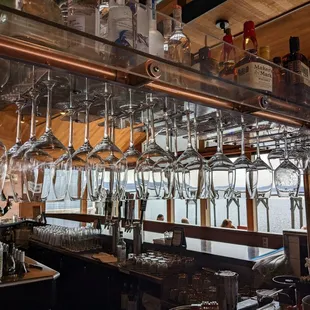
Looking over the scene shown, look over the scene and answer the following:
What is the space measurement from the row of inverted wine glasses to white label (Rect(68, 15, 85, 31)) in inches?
A: 7.6

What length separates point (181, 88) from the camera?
31.2 inches

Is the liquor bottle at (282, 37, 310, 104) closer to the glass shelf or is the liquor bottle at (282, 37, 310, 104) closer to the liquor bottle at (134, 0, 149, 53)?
the glass shelf

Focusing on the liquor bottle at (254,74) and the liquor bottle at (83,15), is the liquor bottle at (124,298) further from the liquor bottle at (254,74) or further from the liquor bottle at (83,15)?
the liquor bottle at (83,15)

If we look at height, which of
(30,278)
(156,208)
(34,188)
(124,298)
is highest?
(34,188)

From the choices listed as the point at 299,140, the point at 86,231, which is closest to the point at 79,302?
the point at 86,231

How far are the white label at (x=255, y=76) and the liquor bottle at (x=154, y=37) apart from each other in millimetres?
254

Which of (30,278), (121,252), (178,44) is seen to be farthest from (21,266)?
(178,44)

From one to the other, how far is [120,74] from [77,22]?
13 centimetres

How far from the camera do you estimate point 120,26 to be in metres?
0.72

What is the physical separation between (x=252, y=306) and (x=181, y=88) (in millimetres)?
1494

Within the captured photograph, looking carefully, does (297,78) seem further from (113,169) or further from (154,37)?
(113,169)

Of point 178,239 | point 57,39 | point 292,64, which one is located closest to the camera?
point 57,39

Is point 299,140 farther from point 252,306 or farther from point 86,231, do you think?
point 86,231

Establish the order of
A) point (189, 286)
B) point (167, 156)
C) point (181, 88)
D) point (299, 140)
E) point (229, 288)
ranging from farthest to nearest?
point (189, 286)
point (229, 288)
point (299, 140)
point (167, 156)
point (181, 88)
